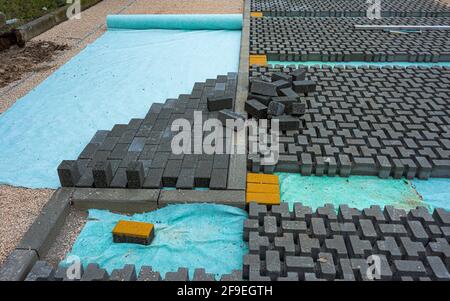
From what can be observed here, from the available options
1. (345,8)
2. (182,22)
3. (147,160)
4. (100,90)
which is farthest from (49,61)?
(345,8)

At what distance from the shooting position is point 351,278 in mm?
3521

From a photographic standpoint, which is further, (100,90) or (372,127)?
(100,90)

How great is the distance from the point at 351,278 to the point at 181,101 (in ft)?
16.0

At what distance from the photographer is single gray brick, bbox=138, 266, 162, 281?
354 centimetres

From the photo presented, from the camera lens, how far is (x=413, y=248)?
375cm

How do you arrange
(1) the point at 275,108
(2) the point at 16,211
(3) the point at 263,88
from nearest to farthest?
(2) the point at 16,211, (1) the point at 275,108, (3) the point at 263,88

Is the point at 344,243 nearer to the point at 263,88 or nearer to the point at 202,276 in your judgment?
the point at 202,276

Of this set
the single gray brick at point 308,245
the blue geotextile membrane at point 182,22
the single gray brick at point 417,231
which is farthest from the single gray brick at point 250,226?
the blue geotextile membrane at point 182,22

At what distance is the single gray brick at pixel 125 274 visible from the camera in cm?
351

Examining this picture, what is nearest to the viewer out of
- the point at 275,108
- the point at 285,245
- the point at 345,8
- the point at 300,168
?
the point at 285,245

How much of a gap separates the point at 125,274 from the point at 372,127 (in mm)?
4721

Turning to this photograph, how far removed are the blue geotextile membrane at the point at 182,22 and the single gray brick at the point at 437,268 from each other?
1026 centimetres

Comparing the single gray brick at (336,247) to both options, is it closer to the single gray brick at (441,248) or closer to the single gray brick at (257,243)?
the single gray brick at (257,243)
